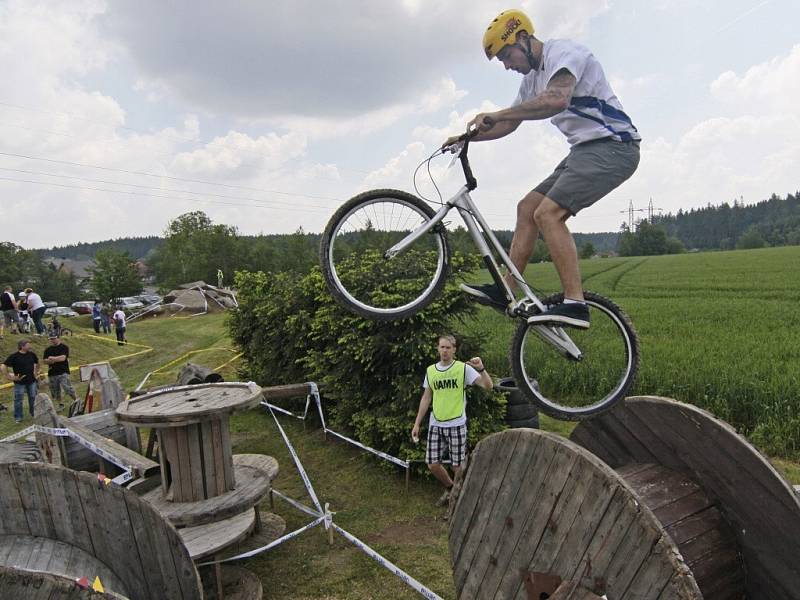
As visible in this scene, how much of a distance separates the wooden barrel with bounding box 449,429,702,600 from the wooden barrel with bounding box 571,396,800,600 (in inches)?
29.7

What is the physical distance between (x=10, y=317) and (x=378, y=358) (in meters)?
21.2

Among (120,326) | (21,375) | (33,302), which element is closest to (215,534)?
(21,375)

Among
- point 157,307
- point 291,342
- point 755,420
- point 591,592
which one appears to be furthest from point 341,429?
point 157,307

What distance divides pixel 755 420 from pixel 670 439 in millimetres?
8303

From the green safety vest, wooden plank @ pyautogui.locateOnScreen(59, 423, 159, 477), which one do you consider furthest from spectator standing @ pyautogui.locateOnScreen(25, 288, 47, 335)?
the green safety vest

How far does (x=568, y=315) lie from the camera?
2.88 metres

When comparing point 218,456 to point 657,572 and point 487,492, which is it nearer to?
point 487,492

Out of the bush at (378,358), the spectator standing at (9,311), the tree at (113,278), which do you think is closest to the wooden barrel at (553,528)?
the bush at (378,358)

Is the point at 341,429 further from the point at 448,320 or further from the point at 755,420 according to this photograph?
the point at 755,420

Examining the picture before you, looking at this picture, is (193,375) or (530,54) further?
(193,375)

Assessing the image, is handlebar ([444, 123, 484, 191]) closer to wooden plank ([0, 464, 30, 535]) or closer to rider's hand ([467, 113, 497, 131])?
rider's hand ([467, 113, 497, 131])

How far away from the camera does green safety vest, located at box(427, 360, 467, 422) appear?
6609 mm

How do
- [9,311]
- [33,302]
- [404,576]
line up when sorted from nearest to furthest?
1. [404,576]
2. [33,302]
3. [9,311]

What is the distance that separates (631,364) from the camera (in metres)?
3.05
